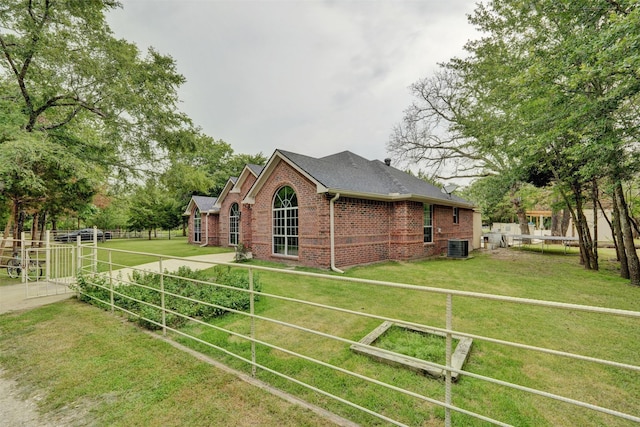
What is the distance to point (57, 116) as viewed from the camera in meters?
11.7

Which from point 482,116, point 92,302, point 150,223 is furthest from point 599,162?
point 150,223

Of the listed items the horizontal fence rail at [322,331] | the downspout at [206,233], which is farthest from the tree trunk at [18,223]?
the downspout at [206,233]

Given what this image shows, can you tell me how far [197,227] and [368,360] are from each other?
20853 millimetres

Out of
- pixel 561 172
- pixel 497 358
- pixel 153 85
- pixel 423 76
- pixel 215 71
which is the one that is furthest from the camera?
pixel 423 76

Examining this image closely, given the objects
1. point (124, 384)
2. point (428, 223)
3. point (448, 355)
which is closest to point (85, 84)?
point (124, 384)

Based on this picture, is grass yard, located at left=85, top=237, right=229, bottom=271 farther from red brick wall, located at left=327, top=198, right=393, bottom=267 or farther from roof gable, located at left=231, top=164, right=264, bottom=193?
red brick wall, located at left=327, top=198, right=393, bottom=267

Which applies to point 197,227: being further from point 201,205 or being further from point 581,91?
point 581,91

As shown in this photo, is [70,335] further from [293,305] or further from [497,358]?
[497,358]

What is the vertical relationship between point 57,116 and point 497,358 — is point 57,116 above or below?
above

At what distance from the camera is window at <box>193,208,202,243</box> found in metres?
21.1

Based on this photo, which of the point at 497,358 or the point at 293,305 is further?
the point at 293,305

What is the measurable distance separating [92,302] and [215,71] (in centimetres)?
1093

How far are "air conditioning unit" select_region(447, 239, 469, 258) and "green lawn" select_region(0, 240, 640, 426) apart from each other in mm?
5843

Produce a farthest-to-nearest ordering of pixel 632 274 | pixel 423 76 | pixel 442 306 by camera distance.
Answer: pixel 423 76 < pixel 632 274 < pixel 442 306
